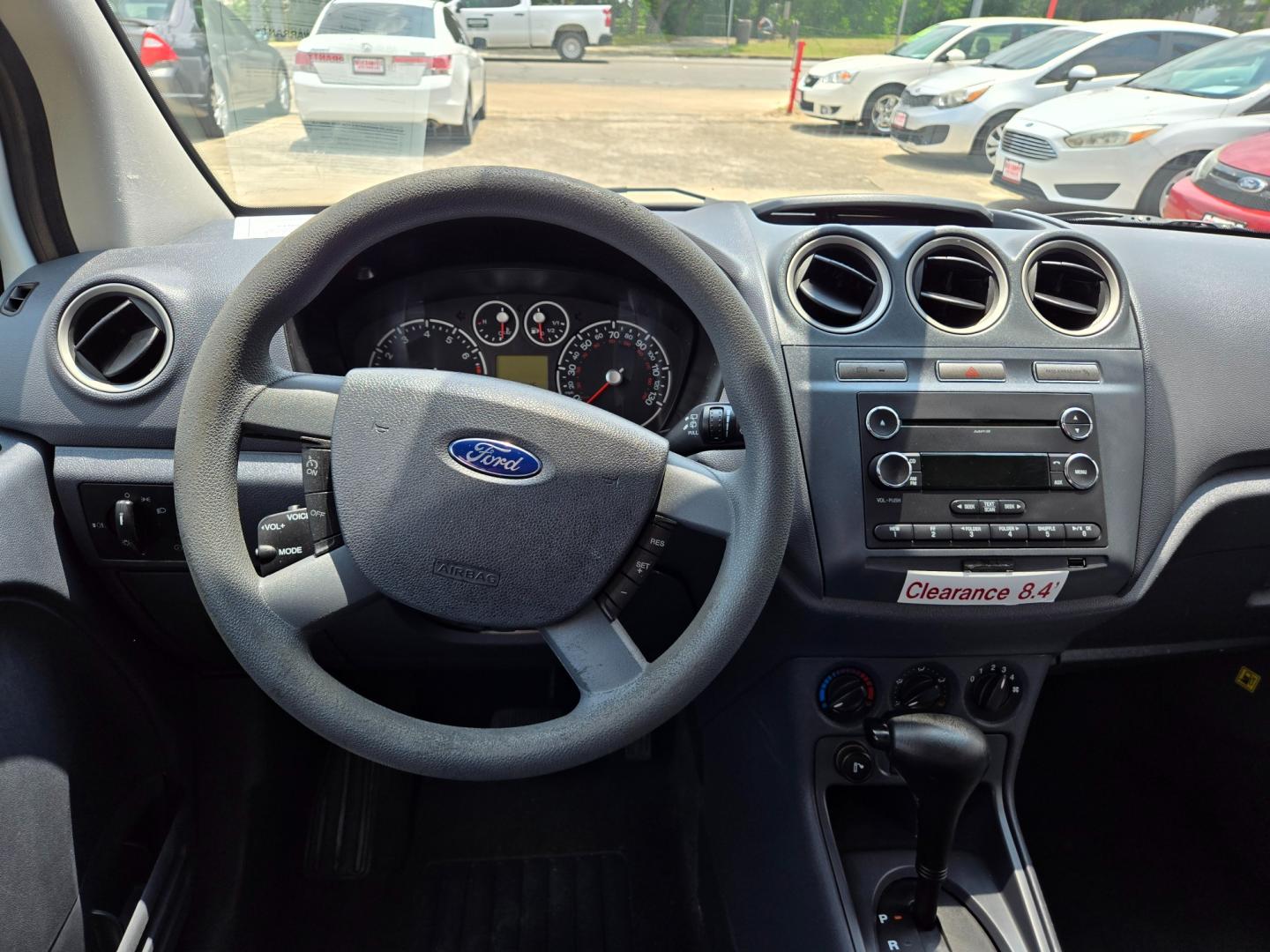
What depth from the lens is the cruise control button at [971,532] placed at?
4.33 feet

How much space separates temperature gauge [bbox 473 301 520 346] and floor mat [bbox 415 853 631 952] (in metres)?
1.18

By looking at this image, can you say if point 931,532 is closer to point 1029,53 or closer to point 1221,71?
point 1221,71

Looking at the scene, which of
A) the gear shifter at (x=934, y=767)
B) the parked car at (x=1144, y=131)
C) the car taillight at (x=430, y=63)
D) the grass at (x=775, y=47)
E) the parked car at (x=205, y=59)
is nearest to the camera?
the gear shifter at (x=934, y=767)

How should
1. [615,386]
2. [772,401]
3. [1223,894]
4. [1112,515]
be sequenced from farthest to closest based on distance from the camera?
1. [1223,894]
2. [615,386]
3. [1112,515]
4. [772,401]

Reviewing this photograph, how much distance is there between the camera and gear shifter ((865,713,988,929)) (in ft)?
4.18

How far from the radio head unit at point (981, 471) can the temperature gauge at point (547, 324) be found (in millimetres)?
533

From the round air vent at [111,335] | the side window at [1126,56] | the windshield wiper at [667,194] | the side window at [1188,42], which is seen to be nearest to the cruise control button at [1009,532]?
the windshield wiper at [667,194]

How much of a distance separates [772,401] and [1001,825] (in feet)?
3.28

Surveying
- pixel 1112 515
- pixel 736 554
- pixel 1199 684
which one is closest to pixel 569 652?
pixel 736 554

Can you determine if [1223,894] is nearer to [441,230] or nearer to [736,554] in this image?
[736,554]

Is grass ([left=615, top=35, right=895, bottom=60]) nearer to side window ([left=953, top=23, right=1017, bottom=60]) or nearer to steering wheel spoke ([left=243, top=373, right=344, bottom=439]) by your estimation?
side window ([left=953, top=23, right=1017, bottom=60])

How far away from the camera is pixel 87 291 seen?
138 centimetres

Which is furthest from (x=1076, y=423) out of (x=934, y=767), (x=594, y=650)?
(x=594, y=650)

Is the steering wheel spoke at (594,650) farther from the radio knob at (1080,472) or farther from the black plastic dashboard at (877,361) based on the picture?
the radio knob at (1080,472)
